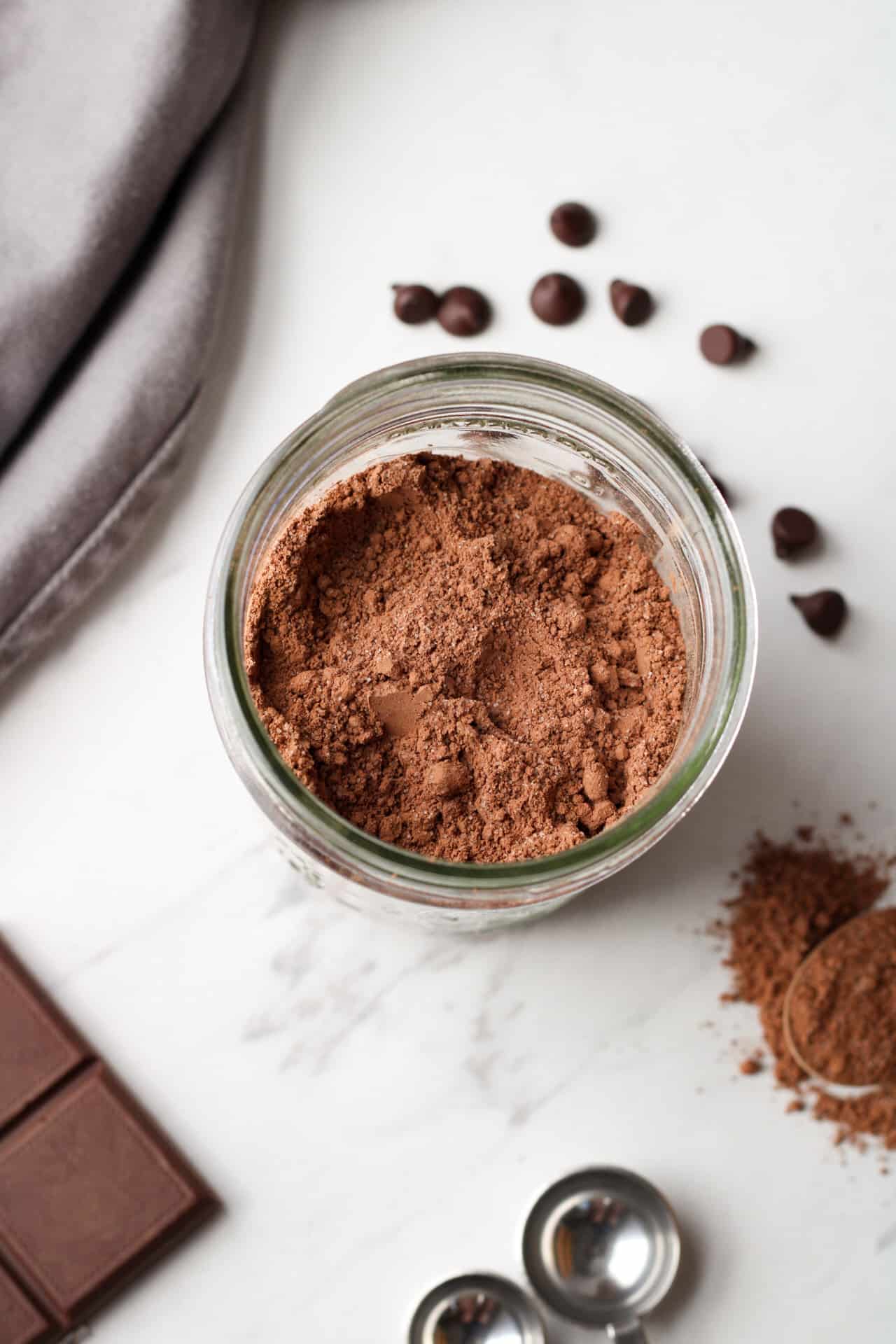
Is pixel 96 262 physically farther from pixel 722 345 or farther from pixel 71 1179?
pixel 71 1179

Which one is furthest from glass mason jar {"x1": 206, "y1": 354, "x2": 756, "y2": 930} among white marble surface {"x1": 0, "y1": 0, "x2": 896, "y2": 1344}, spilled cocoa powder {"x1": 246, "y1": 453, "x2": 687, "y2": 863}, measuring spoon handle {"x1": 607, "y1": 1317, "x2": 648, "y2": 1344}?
measuring spoon handle {"x1": 607, "y1": 1317, "x2": 648, "y2": 1344}

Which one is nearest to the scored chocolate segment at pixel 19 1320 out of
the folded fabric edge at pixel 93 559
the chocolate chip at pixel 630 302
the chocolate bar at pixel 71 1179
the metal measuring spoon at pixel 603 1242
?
the chocolate bar at pixel 71 1179

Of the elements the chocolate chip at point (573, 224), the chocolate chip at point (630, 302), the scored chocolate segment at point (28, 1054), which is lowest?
the scored chocolate segment at point (28, 1054)

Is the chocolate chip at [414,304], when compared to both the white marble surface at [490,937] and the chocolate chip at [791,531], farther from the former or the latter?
the chocolate chip at [791,531]

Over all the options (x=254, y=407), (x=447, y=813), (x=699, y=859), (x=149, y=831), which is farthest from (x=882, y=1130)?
(x=254, y=407)

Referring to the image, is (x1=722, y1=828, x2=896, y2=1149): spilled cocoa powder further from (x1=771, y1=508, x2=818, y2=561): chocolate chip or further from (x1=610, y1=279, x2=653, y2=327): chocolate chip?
(x1=610, y1=279, x2=653, y2=327): chocolate chip
